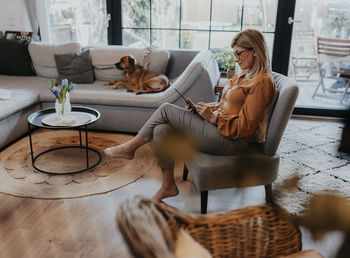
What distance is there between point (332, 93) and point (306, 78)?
1.20 ft

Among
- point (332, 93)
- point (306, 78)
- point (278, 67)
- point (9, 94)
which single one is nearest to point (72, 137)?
point (9, 94)

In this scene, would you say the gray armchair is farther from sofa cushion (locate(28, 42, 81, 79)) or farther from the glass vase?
sofa cushion (locate(28, 42, 81, 79))

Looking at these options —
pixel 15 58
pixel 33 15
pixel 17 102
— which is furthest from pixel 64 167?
pixel 33 15

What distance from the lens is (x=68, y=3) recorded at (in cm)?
425

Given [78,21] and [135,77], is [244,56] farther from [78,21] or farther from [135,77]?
[78,21]

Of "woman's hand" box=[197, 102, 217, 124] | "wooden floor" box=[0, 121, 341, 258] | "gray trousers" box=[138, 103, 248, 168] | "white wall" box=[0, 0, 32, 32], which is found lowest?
"wooden floor" box=[0, 121, 341, 258]

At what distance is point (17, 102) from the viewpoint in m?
→ 2.95

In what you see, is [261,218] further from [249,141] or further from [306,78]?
[306,78]

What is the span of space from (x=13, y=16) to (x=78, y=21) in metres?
0.78

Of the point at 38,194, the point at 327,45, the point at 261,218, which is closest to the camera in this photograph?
the point at 261,218

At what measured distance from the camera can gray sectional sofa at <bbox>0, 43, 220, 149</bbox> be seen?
290cm

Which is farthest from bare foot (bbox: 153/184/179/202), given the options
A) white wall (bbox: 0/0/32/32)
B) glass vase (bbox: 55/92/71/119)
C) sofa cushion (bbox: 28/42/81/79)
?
white wall (bbox: 0/0/32/32)

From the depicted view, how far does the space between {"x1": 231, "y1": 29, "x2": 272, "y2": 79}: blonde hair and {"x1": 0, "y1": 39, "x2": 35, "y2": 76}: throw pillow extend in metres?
2.77

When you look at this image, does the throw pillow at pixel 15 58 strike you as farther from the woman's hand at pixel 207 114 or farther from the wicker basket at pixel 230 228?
the wicker basket at pixel 230 228
